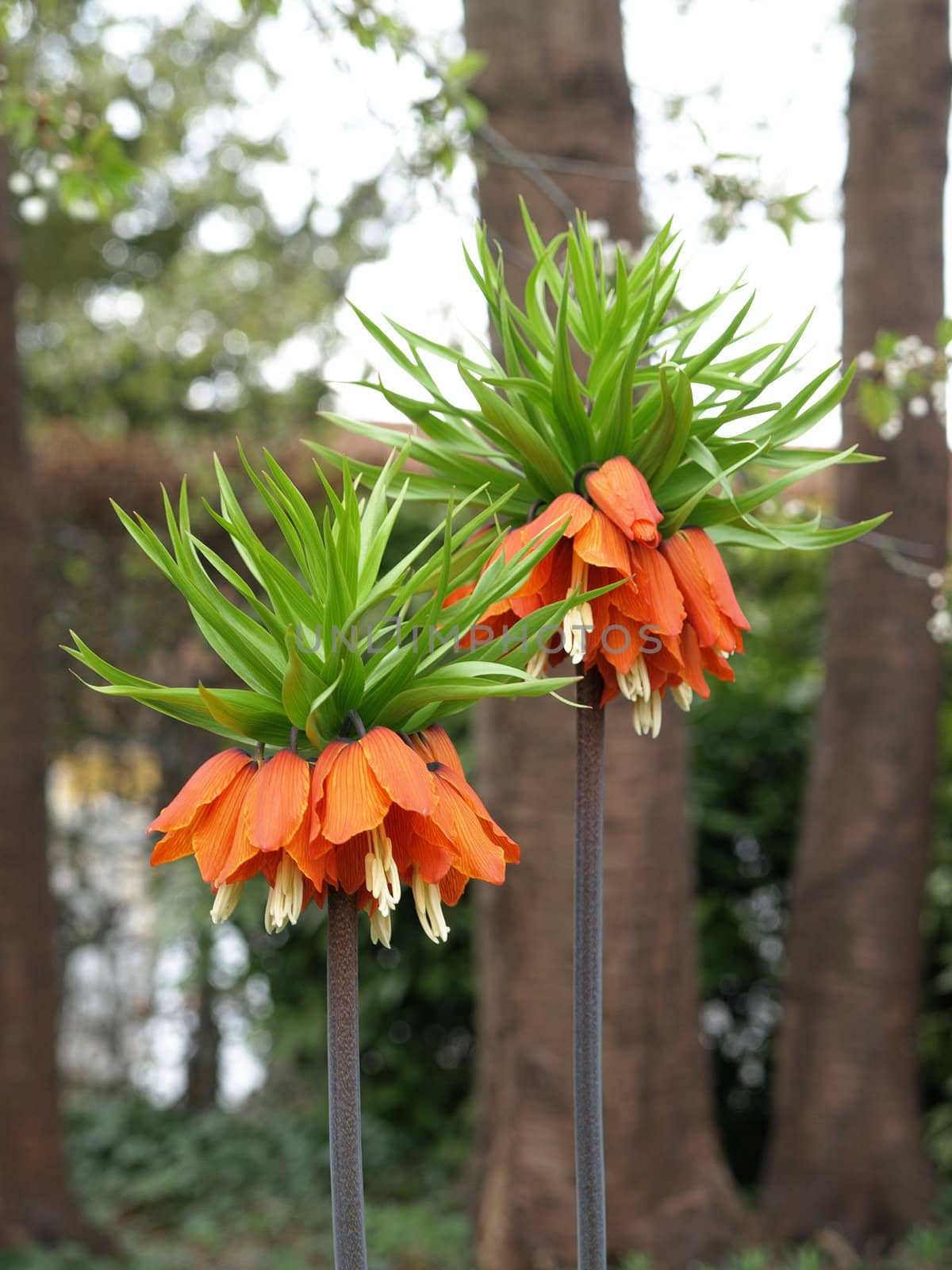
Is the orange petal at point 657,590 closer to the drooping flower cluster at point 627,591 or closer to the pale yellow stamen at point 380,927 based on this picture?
the drooping flower cluster at point 627,591

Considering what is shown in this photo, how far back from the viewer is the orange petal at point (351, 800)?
2.43 feet

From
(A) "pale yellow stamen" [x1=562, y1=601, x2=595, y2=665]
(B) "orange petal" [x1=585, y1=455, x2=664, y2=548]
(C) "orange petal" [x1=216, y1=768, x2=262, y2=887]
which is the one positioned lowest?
(C) "orange petal" [x1=216, y1=768, x2=262, y2=887]

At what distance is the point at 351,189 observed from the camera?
813 centimetres

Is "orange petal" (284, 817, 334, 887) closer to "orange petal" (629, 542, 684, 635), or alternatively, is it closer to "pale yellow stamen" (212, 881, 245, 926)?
"pale yellow stamen" (212, 881, 245, 926)

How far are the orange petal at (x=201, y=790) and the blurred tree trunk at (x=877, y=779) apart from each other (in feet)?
9.92

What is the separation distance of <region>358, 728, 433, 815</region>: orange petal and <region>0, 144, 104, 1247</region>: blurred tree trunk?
347 centimetres

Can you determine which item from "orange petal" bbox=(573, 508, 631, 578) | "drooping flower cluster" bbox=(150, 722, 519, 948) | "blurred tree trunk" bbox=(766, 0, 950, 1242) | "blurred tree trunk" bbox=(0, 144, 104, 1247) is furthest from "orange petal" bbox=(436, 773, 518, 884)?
"blurred tree trunk" bbox=(0, 144, 104, 1247)

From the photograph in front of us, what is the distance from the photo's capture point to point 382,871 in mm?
786

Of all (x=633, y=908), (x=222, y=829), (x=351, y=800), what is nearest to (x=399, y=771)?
(x=351, y=800)

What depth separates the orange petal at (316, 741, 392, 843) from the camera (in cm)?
74

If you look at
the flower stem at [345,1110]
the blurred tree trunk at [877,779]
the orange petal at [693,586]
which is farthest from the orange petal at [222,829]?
the blurred tree trunk at [877,779]

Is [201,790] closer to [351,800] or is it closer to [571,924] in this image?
[351,800]

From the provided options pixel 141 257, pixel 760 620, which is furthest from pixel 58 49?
pixel 760 620

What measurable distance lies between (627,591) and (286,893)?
345 mm
